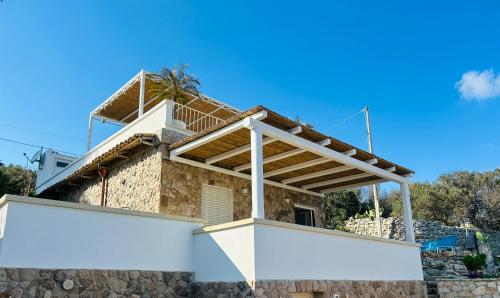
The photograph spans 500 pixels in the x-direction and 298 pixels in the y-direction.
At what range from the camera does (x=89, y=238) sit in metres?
7.28

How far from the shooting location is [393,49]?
59.7 ft

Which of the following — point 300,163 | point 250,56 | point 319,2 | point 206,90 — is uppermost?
point 319,2

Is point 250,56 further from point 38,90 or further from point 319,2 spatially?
point 38,90

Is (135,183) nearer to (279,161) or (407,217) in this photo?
(279,161)

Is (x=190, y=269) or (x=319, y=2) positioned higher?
(x=319, y=2)

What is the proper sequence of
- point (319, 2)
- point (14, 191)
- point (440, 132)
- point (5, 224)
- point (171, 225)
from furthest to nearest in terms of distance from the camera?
point (440, 132)
point (14, 191)
point (319, 2)
point (171, 225)
point (5, 224)

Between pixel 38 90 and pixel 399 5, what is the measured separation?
48.0 feet

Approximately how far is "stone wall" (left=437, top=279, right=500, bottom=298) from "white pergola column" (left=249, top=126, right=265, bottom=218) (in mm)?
8134

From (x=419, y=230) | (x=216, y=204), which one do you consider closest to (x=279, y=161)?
(x=216, y=204)

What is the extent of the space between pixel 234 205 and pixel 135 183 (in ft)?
9.10

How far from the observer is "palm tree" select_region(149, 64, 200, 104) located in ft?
43.9

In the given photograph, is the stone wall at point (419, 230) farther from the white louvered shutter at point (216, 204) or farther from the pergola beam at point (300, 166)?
the white louvered shutter at point (216, 204)

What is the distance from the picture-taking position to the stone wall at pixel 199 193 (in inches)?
394

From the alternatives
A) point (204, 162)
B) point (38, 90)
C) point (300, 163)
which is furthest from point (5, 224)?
point (38, 90)
